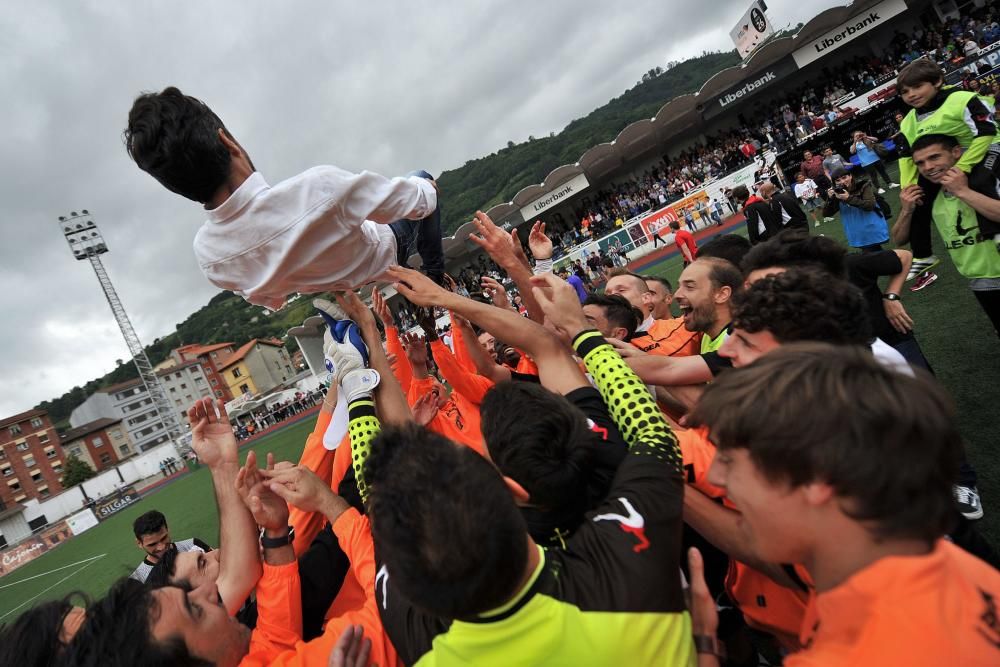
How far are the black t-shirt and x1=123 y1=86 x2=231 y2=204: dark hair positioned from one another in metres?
3.75

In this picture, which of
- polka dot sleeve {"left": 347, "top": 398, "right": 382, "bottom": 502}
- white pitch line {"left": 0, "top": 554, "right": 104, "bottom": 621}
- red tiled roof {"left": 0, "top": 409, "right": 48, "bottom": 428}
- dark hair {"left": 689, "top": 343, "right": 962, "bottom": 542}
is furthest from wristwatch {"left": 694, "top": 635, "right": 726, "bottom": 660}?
red tiled roof {"left": 0, "top": 409, "right": 48, "bottom": 428}

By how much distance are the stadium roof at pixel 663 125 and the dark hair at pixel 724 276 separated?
2285 cm

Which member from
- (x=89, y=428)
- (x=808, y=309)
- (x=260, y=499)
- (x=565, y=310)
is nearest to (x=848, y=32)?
(x=808, y=309)

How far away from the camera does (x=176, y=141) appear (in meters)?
1.94

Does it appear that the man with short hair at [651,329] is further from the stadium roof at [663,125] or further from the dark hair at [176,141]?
the stadium roof at [663,125]

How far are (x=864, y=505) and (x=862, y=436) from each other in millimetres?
128

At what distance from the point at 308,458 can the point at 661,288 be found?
3.55 metres

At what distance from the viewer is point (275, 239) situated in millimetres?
2102

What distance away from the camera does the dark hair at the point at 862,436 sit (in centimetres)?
92

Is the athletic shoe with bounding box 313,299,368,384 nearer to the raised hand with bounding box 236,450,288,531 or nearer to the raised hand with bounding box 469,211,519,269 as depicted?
the raised hand with bounding box 236,450,288,531

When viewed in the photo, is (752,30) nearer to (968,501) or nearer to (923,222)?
(923,222)

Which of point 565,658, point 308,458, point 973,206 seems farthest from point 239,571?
point 973,206

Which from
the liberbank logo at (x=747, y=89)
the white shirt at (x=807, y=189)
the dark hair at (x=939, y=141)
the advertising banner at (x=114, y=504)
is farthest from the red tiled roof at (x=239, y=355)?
the dark hair at (x=939, y=141)

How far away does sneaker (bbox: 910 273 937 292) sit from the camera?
249 inches
